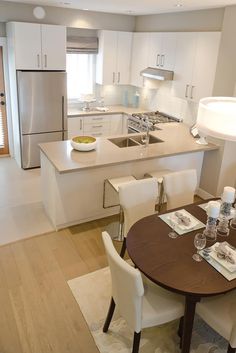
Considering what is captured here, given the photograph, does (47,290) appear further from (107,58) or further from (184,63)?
(107,58)

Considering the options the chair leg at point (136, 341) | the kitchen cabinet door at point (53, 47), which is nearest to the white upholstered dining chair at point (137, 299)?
the chair leg at point (136, 341)

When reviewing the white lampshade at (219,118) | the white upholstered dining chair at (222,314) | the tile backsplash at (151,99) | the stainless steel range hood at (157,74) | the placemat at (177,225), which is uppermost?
the stainless steel range hood at (157,74)

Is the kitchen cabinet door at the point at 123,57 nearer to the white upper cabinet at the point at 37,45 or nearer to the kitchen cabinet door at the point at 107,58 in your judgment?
the kitchen cabinet door at the point at 107,58

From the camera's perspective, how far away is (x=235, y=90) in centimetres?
379

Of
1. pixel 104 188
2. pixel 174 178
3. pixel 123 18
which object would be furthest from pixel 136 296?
pixel 123 18

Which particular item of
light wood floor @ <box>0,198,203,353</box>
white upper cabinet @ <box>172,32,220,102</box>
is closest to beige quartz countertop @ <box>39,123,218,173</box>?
white upper cabinet @ <box>172,32,220,102</box>

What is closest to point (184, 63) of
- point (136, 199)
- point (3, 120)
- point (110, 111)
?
point (110, 111)

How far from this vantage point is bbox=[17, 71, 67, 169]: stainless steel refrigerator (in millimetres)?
4820

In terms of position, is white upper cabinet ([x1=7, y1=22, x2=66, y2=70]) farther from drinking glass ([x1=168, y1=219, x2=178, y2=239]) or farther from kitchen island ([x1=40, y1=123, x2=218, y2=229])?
drinking glass ([x1=168, y1=219, x2=178, y2=239])

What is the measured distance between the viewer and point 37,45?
4742mm

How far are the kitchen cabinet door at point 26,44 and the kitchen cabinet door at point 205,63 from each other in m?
2.41

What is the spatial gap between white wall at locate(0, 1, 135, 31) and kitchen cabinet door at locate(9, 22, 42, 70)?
12.7 inches

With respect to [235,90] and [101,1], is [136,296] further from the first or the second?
[101,1]

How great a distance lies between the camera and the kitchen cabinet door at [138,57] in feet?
Answer: 17.8
